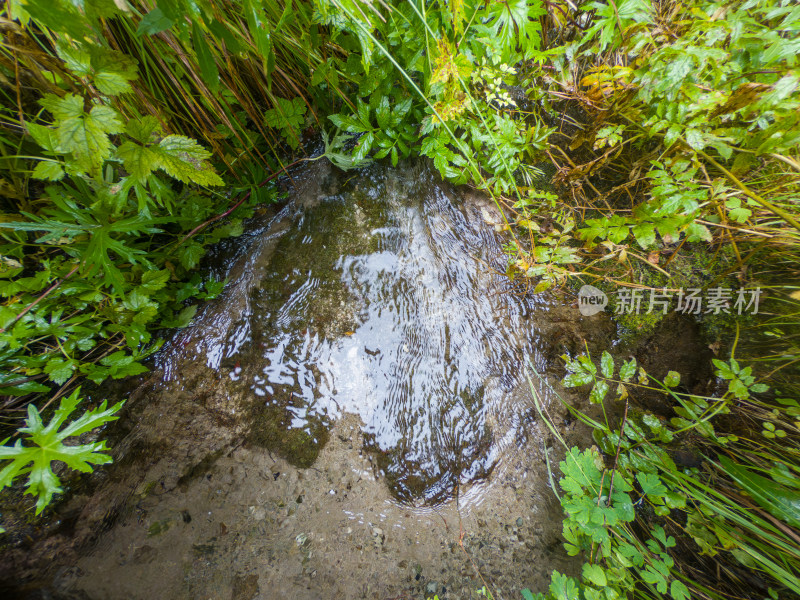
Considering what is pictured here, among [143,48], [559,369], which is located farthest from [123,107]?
[559,369]

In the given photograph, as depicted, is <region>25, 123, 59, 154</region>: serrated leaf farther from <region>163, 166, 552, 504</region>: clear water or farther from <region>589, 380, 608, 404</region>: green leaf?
<region>589, 380, 608, 404</region>: green leaf

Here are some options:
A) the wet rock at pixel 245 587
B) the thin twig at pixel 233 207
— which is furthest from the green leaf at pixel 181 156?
the wet rock at pixel 245 587

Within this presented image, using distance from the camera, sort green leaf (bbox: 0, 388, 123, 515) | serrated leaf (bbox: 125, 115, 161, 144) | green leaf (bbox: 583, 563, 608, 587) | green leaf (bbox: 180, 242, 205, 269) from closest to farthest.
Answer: green leaf (bbox: 0, 388, 123, 515), serrated leaf (bbox: 125, 115, 161, 144), green leaf (bbox: 583, 563, 608, 587), green leaf (bbox: 180, 242, 205, 269)

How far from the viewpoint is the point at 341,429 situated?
1709 mm

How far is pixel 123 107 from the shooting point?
1.30 metres

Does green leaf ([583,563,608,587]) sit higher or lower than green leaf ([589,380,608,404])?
lower

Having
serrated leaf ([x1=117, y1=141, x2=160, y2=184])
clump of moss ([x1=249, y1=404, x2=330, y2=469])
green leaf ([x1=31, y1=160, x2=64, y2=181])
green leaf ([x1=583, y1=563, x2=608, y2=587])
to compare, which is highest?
serrated leaf ([x1=117, y1=141, x2=160, y2=184])

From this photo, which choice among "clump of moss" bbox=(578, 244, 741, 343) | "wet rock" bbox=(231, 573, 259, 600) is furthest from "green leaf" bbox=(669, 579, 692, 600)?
"wet rock" bbox=(231, 573, 259, 600)

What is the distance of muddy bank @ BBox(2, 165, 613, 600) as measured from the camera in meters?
1.44

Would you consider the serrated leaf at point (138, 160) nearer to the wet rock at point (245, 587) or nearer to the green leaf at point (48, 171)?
the green leaf at point (48, 171)

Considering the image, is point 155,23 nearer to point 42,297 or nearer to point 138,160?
point 138,160

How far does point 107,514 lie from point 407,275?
1896 millimetres

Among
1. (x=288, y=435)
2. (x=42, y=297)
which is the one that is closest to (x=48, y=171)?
(x=42, y=297)

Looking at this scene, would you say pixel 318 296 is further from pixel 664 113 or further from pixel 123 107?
pixel 664 113
